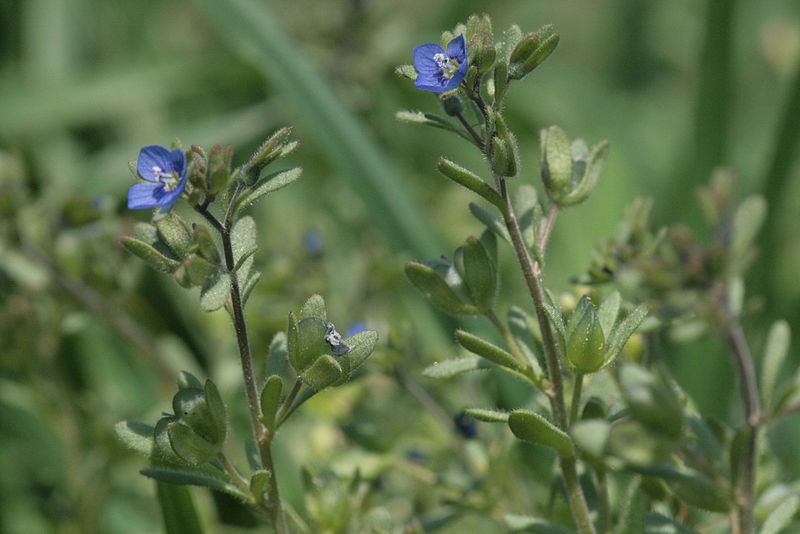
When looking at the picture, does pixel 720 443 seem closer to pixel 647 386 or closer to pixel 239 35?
pixel 647 386

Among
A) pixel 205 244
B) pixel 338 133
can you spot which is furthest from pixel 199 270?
pixel 338 133

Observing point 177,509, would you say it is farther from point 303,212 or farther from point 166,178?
point 303,212

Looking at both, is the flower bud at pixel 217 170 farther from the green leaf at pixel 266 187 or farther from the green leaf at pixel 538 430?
the green leaf at pixel 538 430

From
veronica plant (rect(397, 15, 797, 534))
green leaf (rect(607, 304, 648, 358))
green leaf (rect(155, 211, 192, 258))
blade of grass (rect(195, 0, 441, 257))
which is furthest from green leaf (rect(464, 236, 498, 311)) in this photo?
blade of grass (rect(195, 0, 441, 257))

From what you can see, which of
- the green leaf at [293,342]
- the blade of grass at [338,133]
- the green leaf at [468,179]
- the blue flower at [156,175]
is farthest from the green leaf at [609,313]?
the blade of grass at [338,133]

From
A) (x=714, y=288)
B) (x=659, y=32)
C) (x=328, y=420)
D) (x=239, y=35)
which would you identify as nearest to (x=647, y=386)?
(x=714, y=288)

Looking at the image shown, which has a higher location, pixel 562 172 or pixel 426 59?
pixel 426 59

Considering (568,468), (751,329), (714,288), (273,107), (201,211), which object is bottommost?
(751,329)
